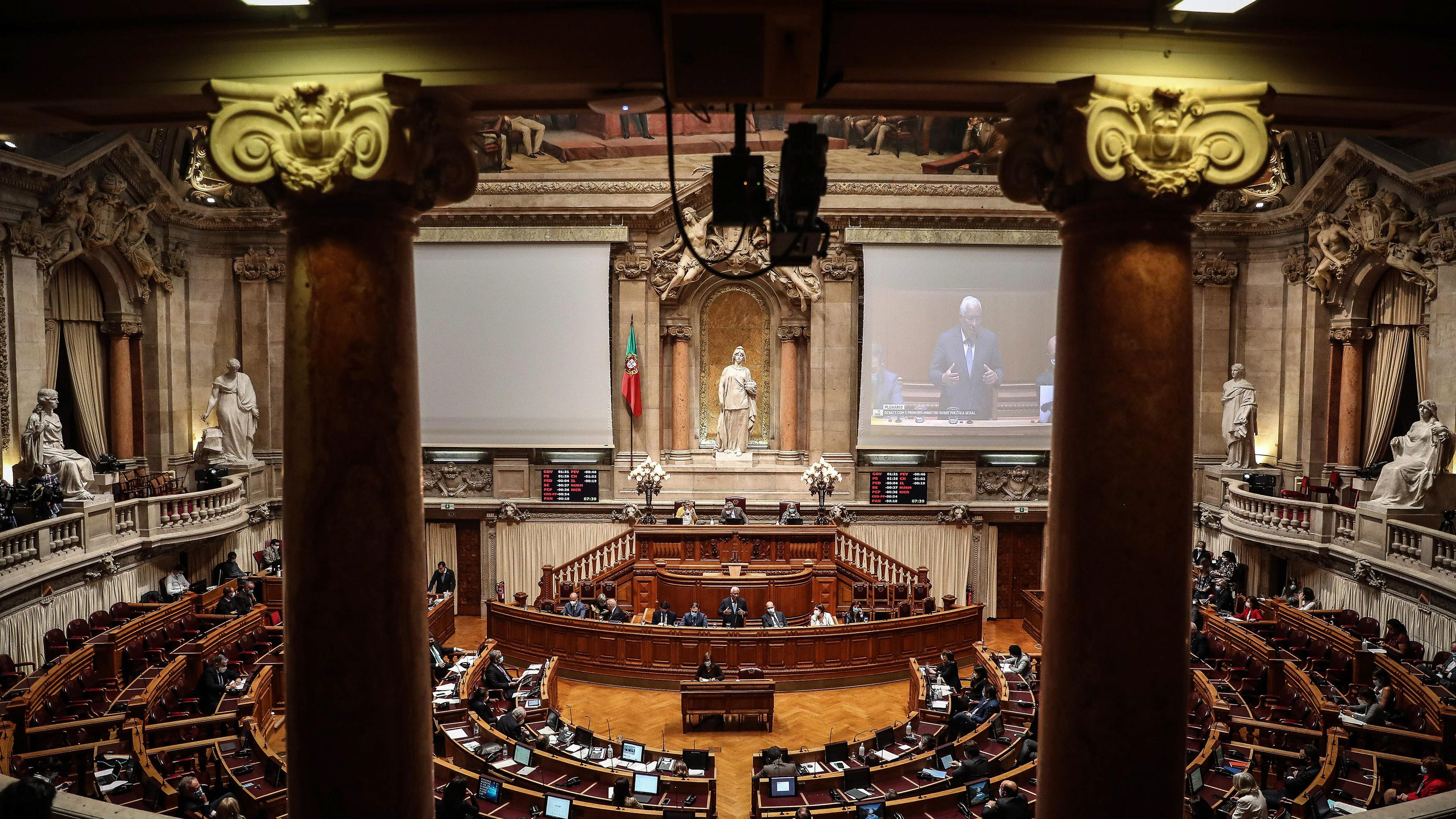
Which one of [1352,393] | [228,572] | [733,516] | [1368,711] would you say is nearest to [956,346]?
[733,516]

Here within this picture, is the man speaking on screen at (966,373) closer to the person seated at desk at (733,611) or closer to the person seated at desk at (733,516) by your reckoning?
the person seated at desk at (733,516)

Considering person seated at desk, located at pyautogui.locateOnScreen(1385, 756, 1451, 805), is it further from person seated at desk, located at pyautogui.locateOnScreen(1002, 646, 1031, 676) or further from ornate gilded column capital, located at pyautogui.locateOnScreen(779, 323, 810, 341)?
ornate gilded column capital, located at pyautogui.locateOnScreen(779, 323, 810, 341)

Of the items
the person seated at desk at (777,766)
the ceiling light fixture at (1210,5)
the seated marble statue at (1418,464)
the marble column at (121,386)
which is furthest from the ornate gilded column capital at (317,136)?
the marble column at (121,386)

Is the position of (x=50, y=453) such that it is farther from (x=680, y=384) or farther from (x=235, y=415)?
(x=680, y=384)

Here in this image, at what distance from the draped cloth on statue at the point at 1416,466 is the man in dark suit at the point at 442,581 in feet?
51.7

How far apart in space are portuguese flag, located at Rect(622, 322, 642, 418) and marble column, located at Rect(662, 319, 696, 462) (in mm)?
991

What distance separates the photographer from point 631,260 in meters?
20.2

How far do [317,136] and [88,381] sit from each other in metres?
18.0

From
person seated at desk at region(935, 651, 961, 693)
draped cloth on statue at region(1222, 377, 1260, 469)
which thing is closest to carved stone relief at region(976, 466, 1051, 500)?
draped cloth on statue at region(1222, 377, 1260, 469)

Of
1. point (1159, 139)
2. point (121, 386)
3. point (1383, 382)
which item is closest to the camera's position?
point (1159, 139)

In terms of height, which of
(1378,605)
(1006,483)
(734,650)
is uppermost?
(1006,483)

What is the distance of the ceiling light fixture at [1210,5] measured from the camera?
2896 mm

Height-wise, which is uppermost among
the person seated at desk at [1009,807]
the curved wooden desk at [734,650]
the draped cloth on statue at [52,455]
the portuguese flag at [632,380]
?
the portuguese flag at [632,380]

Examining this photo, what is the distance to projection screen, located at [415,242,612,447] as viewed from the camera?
66.0 feet
